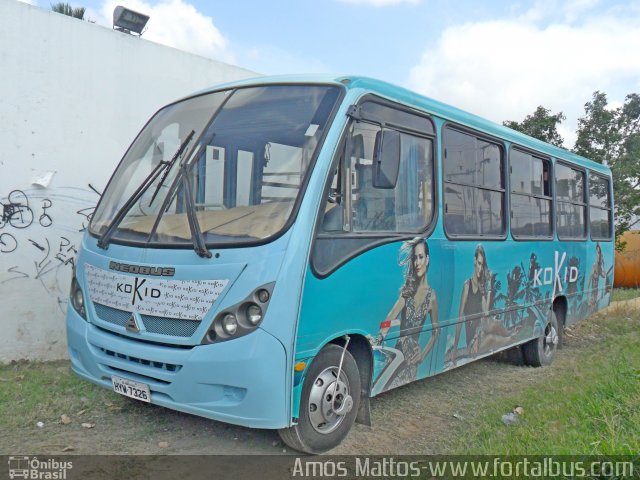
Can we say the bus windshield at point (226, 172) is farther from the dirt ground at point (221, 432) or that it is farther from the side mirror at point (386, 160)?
the dirt ground at point (221, 432)

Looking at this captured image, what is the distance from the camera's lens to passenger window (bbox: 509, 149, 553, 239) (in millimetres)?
6781

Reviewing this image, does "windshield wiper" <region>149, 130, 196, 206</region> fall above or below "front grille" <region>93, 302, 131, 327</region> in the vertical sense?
above

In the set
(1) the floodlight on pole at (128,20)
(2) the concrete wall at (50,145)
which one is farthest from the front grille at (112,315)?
(1) the floodlight on pole at (128,20)

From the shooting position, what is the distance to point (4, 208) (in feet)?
21.1

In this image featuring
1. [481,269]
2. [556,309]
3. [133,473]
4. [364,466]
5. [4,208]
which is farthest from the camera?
[556,309]

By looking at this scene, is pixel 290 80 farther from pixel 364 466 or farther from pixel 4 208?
pixel 4 208

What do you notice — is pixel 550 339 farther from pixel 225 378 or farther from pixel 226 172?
pixel 225 378

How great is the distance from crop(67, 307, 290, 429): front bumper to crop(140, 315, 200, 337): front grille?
0.10 meters

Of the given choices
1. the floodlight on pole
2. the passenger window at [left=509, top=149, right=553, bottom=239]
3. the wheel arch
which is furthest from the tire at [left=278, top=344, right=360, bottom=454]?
the floodlight on pole

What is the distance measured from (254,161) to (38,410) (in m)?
2.84

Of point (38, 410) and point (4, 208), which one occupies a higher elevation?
point (4, 208)

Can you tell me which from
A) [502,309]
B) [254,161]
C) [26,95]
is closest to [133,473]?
[254,161]

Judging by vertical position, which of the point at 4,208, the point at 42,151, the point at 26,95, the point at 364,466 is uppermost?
the point at 26,95

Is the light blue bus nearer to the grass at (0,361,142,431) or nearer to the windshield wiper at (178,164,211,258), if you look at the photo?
the windshield wiper at (178,164,211,258)
